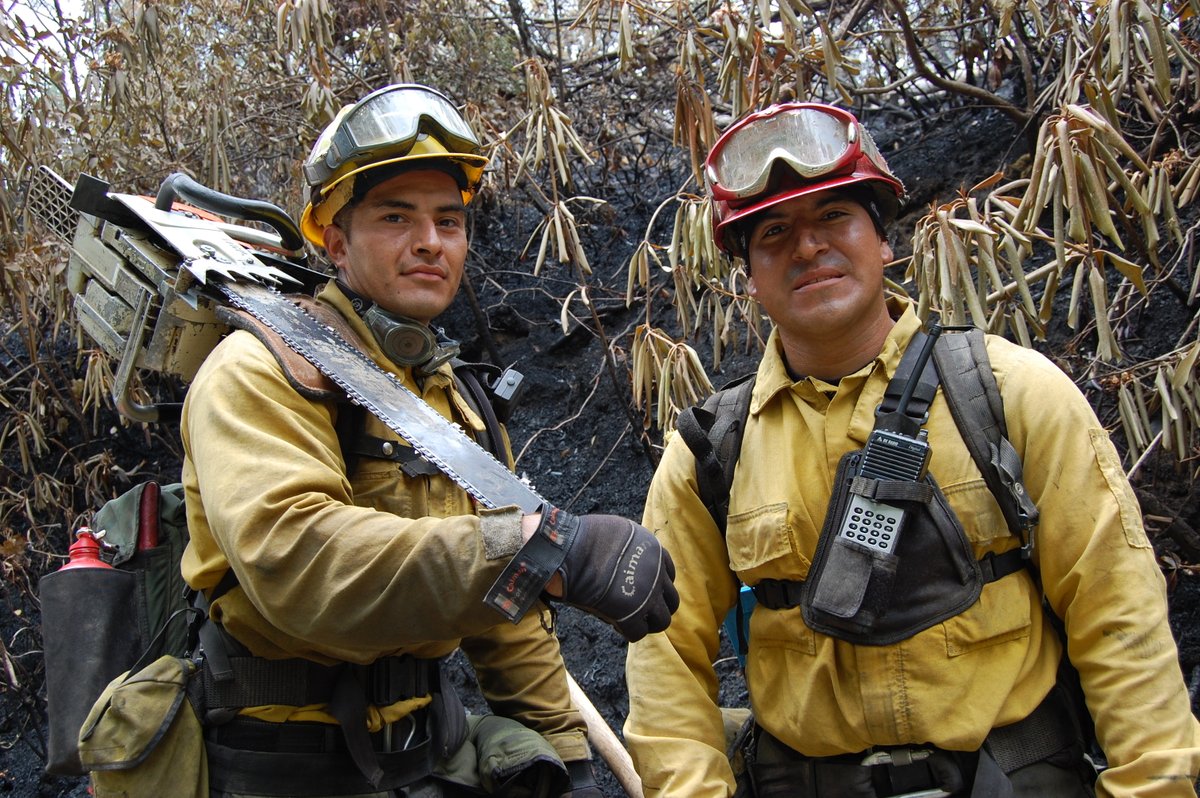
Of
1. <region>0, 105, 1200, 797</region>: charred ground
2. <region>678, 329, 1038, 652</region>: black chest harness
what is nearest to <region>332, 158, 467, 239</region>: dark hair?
<region>678, 329, 1038, 652</region>: black chest harness

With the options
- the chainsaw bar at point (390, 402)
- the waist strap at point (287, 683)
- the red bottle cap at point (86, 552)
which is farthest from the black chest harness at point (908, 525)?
the red bottle cap at point (86, 552)

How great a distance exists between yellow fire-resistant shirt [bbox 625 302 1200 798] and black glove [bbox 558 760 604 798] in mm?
469

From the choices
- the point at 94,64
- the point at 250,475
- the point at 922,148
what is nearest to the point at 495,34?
the point at 94,64

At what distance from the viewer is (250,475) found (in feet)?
6.82

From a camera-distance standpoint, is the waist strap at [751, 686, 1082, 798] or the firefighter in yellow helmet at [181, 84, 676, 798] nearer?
the firefighter in yellow helmet at [181, 84, 676, 798]

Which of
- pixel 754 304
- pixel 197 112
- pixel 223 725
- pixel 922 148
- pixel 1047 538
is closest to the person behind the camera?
pixel 1047 538

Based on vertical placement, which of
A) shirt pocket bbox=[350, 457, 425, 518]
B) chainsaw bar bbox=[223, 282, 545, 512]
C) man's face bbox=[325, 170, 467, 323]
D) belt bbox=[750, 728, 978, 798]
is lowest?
belt bbox=[750, 728, 978, 798]

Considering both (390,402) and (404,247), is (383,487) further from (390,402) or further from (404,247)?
(404,247)

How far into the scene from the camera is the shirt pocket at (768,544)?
2326 millimetres

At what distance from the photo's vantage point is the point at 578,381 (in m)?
6.66

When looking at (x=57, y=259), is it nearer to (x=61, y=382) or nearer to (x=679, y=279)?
(x=61, y=382)

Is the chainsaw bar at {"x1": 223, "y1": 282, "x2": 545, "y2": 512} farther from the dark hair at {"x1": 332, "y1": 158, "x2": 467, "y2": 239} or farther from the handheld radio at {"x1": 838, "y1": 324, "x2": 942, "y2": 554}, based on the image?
the handheld radio at {"x1": 838, "y1": 324, "x2": 942, "y2": 554}

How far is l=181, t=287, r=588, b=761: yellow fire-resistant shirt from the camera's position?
76.7 inches

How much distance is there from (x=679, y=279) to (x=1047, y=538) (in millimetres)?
3174
